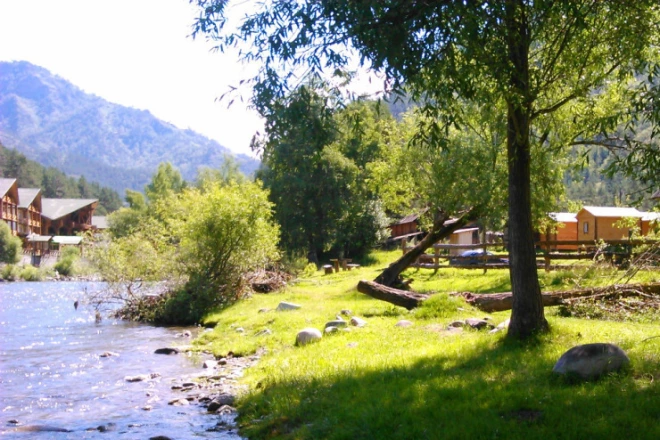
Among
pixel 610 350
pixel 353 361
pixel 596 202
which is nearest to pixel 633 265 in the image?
pixel 610 350

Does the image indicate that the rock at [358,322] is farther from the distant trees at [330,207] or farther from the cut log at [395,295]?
the distant trees at [330,207]

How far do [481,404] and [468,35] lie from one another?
16.4 ft

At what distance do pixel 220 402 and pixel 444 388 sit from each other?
4571 millimetres

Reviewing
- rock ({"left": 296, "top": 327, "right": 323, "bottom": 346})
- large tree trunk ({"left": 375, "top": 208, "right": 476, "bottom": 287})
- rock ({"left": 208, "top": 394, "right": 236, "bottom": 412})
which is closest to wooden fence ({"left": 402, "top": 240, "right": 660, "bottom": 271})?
large tree trunk ({"left": 375, "top": 208, "right": 476, "bottom": 287})

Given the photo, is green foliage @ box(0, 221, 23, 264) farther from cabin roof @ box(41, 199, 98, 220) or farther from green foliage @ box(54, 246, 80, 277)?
cabin roof @ box(41, 199, 98, 220)

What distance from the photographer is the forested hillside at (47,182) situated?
→ 14625 centimetres

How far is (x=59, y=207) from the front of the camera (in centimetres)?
11694

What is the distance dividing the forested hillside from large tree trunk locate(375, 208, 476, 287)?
138 m

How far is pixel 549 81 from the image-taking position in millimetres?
11273

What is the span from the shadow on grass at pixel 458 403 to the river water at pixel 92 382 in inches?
47.7

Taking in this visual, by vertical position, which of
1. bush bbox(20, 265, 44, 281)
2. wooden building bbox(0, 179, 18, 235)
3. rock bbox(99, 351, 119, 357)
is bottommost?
bush bbox(20, 265, 44, 281)

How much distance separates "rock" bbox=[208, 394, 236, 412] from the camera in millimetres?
11008

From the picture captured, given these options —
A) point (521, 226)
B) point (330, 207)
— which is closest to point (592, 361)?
point (521, 226)

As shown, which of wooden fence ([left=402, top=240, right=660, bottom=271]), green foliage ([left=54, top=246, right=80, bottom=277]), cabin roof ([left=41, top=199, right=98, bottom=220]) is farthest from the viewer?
cabin roof ([left=41, top=199, right=98, bottom=220])
